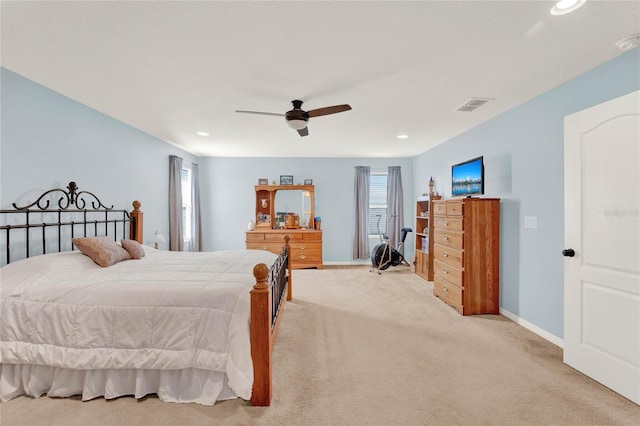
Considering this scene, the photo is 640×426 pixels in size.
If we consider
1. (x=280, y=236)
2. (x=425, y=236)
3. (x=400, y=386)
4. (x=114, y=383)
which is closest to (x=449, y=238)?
(x=425, y=236)

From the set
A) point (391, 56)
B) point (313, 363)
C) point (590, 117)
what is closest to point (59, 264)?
point (313, 363)

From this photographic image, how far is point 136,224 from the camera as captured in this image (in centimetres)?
387

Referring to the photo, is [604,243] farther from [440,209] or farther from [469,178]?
[440,209]

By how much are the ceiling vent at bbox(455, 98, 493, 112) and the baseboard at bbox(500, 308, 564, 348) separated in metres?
2.48

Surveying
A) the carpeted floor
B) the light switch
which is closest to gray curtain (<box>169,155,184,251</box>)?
the carpeted floor

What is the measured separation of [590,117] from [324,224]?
4.97 meters

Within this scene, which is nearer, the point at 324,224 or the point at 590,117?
the point at 590,117

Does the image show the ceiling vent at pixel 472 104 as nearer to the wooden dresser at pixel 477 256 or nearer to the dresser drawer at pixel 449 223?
the wooden dresser at pixel 477 256

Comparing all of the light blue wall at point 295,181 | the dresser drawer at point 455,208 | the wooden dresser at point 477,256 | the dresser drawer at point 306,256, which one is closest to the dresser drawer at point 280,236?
the dresser drawer at point 306,256

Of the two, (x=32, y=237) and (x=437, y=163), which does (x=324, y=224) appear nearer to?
(x=437, y=163)

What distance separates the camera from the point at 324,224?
260 inches

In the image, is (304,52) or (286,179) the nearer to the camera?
(304,52)

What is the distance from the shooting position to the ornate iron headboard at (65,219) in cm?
238

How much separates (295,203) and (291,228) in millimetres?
603
